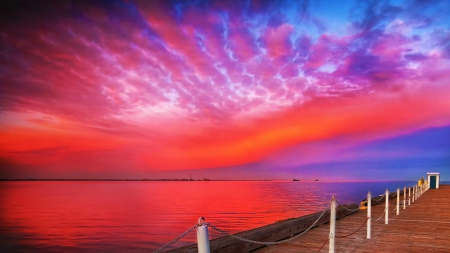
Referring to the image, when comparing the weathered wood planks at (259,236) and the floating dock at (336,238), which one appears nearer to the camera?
the weathered wood planks at (259,236)

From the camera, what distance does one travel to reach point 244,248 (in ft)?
22.2

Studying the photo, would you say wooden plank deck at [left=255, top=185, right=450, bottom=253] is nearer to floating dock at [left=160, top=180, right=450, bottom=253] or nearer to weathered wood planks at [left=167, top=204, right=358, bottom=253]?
floating dock at [left=160, top=180, right=450, bottom=253]

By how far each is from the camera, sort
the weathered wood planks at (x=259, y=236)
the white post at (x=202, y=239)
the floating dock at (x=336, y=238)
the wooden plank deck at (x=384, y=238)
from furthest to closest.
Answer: the wooden plank deck at (x=384, y=238)
the floating dock at (x=336, y=238)
the weathered wood planks at (x=259, y=236)
the white post at (x=202, y=239)

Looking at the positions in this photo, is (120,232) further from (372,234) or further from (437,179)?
(437,179)

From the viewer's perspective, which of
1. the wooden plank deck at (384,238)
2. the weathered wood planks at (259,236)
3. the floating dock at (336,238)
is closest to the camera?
the weathered wood planks at (259,236)

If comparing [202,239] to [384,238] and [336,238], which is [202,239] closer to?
[336,238]

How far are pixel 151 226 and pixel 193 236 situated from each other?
7.17 metres

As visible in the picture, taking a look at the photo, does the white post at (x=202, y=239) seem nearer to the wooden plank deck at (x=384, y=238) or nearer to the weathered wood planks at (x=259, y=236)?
the weathered wood planks at (x=259, y=236)

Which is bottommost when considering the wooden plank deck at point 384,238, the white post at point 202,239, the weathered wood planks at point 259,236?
the wooden plank deck at point 384,238

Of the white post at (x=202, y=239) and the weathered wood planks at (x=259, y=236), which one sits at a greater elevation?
the white post at (x=202, y=239)

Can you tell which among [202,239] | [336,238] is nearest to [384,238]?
[336,238]

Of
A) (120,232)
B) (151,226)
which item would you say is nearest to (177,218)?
(151,226)

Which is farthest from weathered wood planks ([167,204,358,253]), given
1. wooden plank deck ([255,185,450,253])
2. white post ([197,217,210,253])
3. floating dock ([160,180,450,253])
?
white post ([197,217,210,253])

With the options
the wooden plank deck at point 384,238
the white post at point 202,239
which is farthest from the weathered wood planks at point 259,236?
the white post at point 202,239
